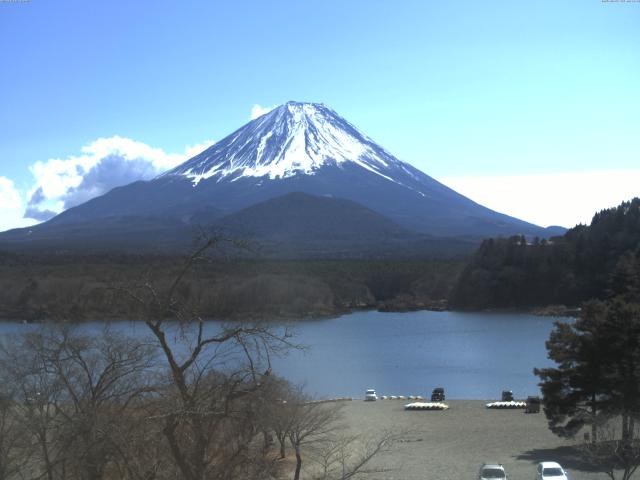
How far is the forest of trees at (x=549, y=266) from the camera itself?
59875 millimetres

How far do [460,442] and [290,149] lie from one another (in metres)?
123

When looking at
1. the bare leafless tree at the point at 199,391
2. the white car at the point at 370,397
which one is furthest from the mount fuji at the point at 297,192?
the bare leafless tree at the point at 199,391

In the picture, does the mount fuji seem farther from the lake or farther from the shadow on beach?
the shadow on beach

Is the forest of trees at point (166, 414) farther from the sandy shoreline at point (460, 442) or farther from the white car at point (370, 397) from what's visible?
the white car at point (370, 397)

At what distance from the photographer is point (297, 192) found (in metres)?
116

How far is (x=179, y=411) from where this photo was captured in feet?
16.0

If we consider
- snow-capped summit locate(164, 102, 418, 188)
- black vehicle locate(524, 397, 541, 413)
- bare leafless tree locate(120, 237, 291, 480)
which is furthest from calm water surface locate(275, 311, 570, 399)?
snow-capped summit locate(164, 102, 418, 188)

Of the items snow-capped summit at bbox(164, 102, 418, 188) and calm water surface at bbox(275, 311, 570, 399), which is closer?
calm water surface at bbox(275, 311, 570, 399)

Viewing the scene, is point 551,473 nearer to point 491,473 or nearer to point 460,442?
point 491,473

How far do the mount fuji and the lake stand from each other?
54341 millimetres

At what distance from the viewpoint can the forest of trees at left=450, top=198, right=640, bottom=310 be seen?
59.9m

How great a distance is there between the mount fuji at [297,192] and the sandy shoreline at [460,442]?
79.6 metres

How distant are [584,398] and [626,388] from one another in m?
0.95

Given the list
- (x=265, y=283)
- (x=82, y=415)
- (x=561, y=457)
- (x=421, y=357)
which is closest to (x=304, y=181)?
(x=265, y=283)
